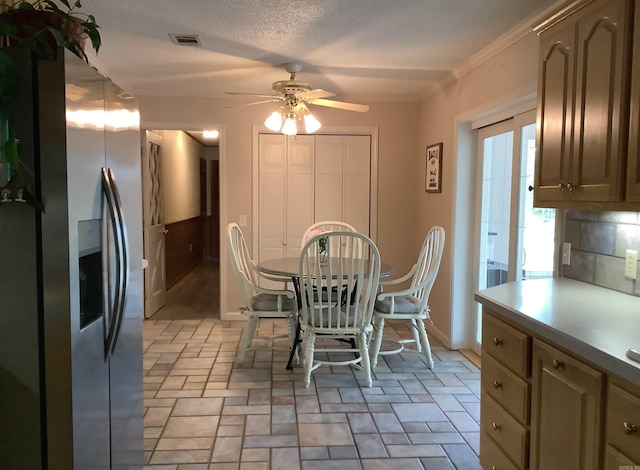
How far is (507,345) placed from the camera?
1.91m

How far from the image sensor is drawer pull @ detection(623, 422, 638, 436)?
1236 mm

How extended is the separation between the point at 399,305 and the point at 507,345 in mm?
1684

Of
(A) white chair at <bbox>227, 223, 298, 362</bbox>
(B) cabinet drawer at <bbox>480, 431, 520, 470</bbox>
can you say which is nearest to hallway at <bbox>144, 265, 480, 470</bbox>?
(B) cabinet drawer at <bbox>480, 431, 520, 470</bbox>

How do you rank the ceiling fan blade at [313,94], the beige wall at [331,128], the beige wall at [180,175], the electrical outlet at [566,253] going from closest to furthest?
the electrical outlet at [566,253], the ceiling fan blade at [313,94], the beige wall at [331,128], the beige wall at [180,175]

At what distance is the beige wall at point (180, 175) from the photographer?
20.2ft

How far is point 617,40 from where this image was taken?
174 centimetres

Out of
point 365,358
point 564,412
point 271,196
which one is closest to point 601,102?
point 564,412

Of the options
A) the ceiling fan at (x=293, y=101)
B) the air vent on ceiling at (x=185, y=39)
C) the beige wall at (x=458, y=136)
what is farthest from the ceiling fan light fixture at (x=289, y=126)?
the beige wall at (x=458, y=136)

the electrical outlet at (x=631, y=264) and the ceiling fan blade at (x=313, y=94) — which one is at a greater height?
the ceiling fan blade at (x=313, y=94)

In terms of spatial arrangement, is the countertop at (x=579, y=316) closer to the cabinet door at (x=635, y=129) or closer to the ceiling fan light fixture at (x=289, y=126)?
the cabinet door at (x=635, y=129)

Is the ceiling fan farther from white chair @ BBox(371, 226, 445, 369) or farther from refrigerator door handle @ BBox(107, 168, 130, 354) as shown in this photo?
refrigerator door handle @ BBox(107, 168, 130, 354)

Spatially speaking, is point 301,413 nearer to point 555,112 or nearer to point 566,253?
point 566,253

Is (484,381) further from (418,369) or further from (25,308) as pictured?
(25,308)

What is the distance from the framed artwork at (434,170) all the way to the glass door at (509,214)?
51 centimetres
